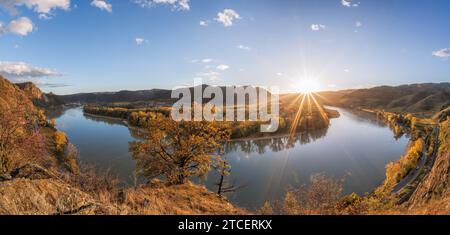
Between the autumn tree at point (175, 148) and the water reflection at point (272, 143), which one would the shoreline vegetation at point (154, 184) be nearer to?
the autumn tree at point (175, 148)

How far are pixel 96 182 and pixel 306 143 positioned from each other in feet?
200

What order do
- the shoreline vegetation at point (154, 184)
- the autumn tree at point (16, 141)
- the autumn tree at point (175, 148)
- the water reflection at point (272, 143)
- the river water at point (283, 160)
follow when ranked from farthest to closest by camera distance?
the water reflection at point (272, 143)
the river water at point (283, 160)
the autumn tree at point (175, 148)
the autumn tree at point (16, 141)
the shoreline vegetation at point (154, 184)

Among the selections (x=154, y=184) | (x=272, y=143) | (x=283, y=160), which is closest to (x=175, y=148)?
(x=154, y=184)

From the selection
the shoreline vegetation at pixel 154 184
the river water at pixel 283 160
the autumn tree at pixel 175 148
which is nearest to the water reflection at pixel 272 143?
the river water at pixel 283 160

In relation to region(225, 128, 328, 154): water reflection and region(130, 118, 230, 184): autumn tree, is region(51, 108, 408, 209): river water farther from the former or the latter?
region(130, 118, 230, 184): autumn tree

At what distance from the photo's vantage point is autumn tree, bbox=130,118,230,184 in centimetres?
1861

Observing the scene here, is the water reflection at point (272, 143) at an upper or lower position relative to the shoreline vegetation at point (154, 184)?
lower

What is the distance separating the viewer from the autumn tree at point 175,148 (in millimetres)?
18609

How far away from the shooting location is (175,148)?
66.1ft

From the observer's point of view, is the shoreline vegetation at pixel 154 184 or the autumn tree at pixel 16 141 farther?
the autumn tree at pixel 16 141

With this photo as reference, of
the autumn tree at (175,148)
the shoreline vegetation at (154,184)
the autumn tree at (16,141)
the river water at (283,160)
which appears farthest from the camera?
the river water at (283,160)
